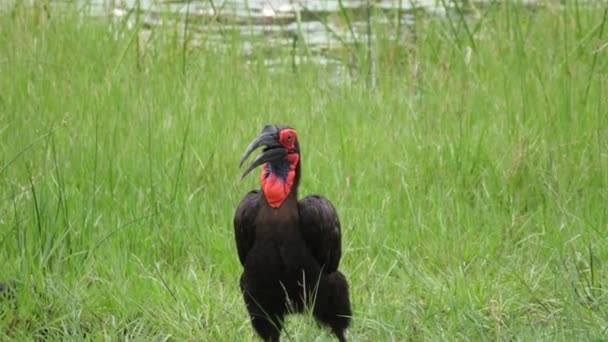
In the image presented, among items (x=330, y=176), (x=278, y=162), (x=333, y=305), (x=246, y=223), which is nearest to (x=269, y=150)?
(x=278, y=162)

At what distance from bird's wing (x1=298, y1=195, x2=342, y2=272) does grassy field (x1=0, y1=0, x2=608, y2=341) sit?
10.2 inches

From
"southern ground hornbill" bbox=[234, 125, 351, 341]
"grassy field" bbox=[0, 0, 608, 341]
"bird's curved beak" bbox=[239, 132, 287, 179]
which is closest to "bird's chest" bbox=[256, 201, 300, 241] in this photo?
"southern ground hornbill" bbox=[234, 125, 351, 341]

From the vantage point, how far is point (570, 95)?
6285mm

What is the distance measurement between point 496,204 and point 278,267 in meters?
1.65

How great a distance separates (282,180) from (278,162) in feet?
0.29

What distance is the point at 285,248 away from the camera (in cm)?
436

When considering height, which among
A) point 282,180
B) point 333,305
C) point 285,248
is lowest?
point 333,305

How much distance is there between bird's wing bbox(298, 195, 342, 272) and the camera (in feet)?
14.4

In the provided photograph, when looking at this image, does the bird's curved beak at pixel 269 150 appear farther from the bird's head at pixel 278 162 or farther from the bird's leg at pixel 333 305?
the bird's leg at pixel 333 305

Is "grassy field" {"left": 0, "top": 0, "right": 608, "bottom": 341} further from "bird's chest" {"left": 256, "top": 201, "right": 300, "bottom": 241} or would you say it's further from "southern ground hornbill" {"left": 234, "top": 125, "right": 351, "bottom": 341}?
"bird's chest" {"left": 256, "top": 201, "right": 300, "bottom": 241}

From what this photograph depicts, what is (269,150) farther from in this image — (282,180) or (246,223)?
(246,223)

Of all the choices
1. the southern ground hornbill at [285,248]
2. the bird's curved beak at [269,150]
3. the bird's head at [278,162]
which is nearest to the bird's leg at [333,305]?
the southern ground hornbill at [285,248]

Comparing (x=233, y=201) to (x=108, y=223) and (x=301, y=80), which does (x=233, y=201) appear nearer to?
(x=108, y=223)

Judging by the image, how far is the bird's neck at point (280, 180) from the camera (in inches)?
173
